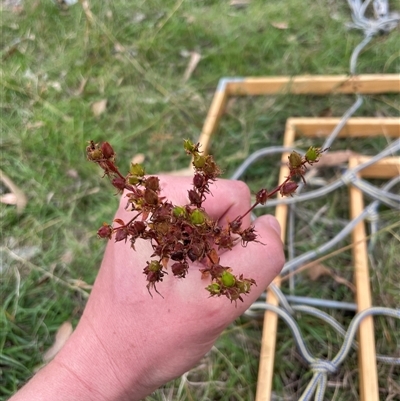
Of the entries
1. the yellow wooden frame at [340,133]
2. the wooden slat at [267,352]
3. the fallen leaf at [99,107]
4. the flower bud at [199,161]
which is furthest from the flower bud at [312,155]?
the fallen leaf at [99,107]

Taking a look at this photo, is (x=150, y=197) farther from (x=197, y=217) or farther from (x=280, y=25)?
(x=280, y=25)

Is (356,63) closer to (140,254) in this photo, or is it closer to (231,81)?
(231,81)

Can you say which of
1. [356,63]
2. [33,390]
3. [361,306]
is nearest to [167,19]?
[356,63]

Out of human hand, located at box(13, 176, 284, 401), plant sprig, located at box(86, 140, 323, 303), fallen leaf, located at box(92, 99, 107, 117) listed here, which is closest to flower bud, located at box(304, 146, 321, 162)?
plant sprig, located at box(86, 140, 323, 303)

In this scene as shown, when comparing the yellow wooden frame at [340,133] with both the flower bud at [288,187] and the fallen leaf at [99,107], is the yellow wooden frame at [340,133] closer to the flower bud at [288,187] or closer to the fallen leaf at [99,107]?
the fallen leaf at [99,107]

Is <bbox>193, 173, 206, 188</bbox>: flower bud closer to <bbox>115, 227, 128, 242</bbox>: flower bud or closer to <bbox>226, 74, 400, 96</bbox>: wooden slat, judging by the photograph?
<bbox>115, 227, 128, 242</bbox>: flower bud

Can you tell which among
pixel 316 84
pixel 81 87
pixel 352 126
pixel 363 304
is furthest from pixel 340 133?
pixel 81 87
